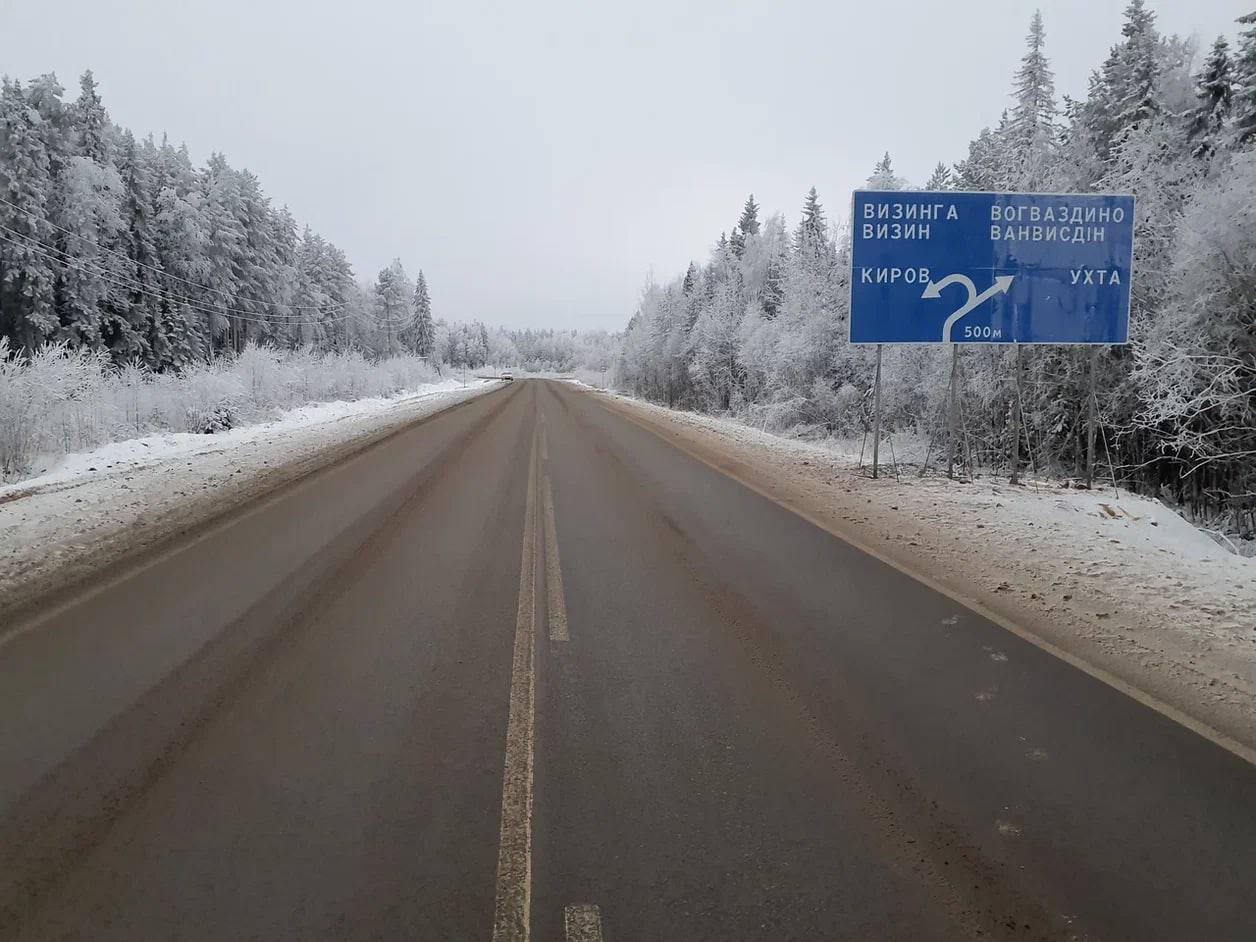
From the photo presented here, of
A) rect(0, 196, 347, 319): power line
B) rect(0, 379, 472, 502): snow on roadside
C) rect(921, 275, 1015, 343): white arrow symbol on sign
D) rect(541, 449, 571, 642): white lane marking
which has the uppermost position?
rect(0, 196, 347, 319): power line

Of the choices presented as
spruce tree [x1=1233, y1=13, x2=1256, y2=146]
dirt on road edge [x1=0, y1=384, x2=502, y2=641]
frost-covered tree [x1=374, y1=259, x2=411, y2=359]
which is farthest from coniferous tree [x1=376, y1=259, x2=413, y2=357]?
spruce tree [x1=1233, y1=13, x2=1256, y2=146]

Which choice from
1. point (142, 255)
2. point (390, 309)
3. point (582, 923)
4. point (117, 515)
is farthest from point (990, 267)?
point (390, 309)

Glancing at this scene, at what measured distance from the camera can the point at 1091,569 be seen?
6445 mm

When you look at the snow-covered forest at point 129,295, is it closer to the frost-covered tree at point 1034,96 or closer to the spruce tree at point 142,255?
the spruce tree at point 142,255

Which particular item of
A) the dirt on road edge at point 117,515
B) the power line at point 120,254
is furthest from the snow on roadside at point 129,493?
the power line at point 120,254

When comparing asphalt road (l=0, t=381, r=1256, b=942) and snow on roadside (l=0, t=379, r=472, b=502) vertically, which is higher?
snow on roadside (l=0, t=379, r=472, b=502)

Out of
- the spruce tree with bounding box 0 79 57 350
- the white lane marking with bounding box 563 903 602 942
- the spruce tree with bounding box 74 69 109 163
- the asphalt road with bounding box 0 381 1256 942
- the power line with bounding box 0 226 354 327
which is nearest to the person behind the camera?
the white lane marking with bounding box 563 903 602 942

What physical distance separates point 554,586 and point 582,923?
366cm

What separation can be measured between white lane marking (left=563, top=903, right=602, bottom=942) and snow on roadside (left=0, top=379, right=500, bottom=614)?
5.63m

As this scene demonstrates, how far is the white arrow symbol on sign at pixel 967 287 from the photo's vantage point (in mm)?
10945

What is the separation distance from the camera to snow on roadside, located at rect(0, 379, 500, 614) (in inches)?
256

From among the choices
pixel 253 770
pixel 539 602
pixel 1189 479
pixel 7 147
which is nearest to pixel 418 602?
pixel 539 602

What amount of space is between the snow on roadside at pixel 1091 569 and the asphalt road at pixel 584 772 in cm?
57

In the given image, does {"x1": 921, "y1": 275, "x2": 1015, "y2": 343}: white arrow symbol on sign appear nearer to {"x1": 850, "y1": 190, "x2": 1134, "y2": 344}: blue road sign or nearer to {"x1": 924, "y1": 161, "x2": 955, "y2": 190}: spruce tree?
{"x1": 850, "y1": 190, "x2": 1134, "y2": 344}: blue road sign
